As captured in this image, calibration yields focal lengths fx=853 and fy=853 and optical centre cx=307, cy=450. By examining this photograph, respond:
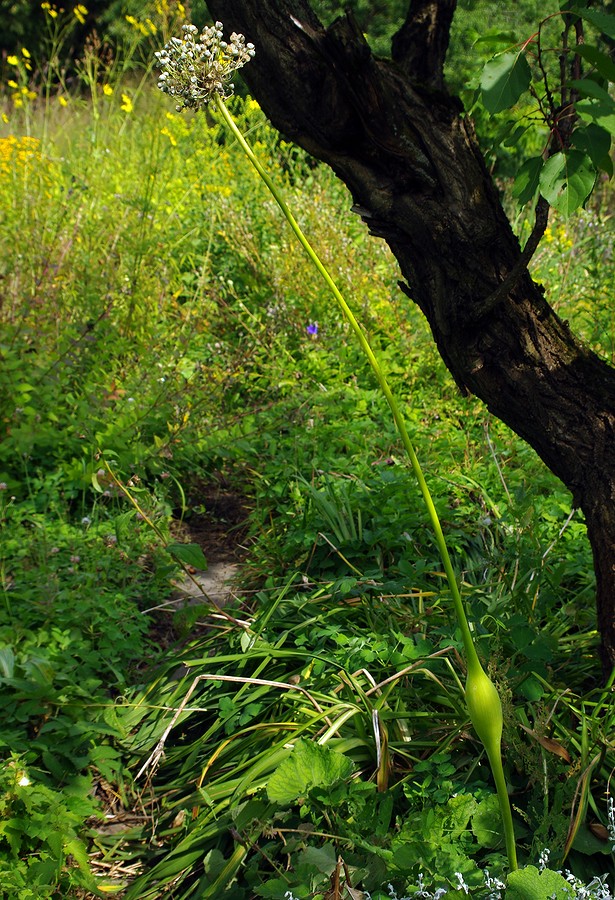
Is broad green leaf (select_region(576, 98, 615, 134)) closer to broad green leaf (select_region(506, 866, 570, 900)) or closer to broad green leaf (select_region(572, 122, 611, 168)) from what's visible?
broad green leaf (select_region(572, 122, 611, 168))

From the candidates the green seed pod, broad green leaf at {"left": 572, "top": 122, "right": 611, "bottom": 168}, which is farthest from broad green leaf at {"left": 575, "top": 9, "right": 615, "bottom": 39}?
the green seed pod

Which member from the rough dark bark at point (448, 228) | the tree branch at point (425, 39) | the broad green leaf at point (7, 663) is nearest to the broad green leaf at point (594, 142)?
the rough dark bark at point (448, 228)

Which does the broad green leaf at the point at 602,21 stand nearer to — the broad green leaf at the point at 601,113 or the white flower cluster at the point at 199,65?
the broad green leaf at the point at 601,113

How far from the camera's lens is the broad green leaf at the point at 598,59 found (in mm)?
1554

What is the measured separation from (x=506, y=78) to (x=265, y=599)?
1614 mm

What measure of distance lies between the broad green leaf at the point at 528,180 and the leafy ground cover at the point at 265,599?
0.85 meters

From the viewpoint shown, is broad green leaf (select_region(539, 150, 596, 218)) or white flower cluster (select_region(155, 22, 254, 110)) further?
broad green leaf (select_region(539, 150, 596, 218))

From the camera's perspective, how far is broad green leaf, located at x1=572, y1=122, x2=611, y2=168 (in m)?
1.65

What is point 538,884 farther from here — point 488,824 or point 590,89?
point 590,89

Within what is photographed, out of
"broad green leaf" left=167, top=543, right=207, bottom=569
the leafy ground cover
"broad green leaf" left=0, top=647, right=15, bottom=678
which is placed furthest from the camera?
"broad green leaf" left=0, top=647, right=15, bottom=678

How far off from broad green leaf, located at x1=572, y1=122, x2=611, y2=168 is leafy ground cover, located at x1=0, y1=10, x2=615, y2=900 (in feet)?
3.08

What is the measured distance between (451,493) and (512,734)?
4.32ft

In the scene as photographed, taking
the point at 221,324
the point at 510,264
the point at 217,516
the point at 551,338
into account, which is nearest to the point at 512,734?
the point at 551,338

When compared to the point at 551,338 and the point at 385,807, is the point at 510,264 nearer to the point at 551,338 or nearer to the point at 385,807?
the point at 551,338
